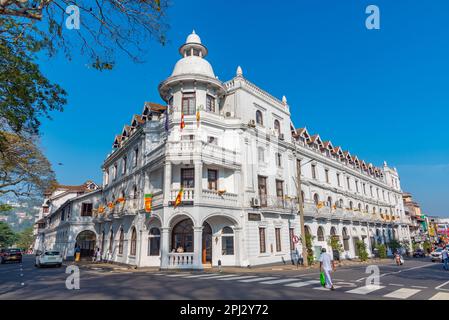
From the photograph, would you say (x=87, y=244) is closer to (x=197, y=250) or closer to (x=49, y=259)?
(x=49, y=259)

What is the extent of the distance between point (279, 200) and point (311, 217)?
252 inches

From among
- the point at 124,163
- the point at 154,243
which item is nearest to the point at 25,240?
the point at 124,163

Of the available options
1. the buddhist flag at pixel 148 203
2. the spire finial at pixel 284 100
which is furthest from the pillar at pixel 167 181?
the spire finial at pixel 284 100

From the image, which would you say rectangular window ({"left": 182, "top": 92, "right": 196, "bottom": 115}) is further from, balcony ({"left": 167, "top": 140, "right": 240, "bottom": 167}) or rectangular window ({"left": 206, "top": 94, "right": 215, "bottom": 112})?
balcony ({"left": 167, "top": 140, "right": 240, "bottom": 167})

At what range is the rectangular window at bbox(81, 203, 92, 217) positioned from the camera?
38.8 meters

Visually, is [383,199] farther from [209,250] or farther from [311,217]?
[209,250]

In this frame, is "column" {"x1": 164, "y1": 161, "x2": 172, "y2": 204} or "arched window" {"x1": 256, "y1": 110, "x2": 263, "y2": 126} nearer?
"column" {"x1": 164, "y1": 161, "x2": 172, "y2": 204}

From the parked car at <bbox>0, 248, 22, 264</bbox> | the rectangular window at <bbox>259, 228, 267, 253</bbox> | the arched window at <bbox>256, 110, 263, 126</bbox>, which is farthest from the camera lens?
the parked car at <bbox>0, 248, 22, 264</bbox>

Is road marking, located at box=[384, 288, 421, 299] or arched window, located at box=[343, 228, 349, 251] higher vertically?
arched window, located at box=[343, 228, 349, 251]

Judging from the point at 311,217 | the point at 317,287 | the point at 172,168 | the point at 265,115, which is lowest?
the point at 317,287

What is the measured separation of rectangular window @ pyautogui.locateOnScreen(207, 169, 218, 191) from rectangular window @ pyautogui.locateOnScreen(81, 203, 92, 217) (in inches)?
951

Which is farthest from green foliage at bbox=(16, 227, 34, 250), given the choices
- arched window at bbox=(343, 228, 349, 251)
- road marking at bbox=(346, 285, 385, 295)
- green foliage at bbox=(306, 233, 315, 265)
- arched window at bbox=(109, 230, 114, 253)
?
road marking at bbox=(346, 285, 385, 295)

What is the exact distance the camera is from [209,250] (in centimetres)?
2230
